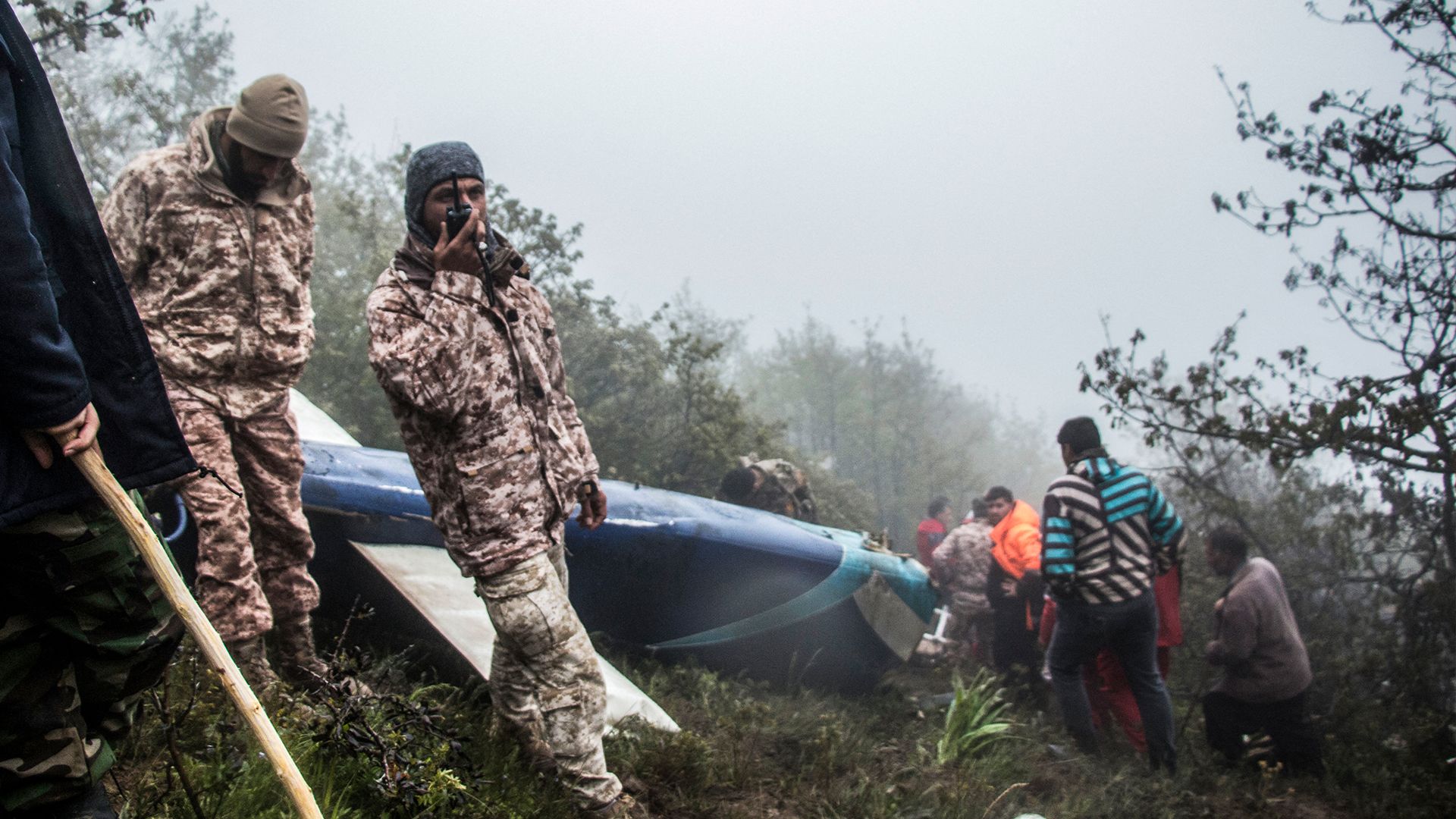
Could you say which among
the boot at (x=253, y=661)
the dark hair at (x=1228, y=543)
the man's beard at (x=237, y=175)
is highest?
the man's beard at (x=237, y=175)

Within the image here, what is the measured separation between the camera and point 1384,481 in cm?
612

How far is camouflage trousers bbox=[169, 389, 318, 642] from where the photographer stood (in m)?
3.01

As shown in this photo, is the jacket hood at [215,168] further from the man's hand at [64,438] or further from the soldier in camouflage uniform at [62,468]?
the man's hand at [64,438]

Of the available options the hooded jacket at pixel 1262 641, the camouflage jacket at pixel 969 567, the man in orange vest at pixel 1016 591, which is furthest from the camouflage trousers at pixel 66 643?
the camouflage jacket at pixel 969 567

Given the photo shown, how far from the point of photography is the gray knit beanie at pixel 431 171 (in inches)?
116

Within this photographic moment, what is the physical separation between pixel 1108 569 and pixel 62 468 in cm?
489

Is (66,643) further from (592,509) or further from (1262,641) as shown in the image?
(1262,641)

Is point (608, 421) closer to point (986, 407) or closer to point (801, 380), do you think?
point (801, 380)

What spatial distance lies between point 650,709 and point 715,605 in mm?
1572

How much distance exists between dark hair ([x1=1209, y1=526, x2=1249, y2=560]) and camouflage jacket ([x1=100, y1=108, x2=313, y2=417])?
209 inches

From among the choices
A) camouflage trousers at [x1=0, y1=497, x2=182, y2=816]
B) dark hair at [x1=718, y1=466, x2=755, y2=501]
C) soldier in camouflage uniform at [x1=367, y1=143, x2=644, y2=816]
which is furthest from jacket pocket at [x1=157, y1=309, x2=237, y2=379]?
dark hair at [x1=718, y1=466, x2=755, y2=501]

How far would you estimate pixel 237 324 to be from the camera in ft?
10.6

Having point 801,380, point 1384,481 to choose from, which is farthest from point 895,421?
point 1384,481

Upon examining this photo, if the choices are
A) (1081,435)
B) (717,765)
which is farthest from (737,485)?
(717,765)
